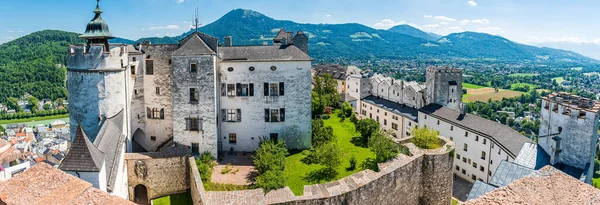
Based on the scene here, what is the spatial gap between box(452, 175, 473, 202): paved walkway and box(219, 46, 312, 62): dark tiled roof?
19353 millimetres

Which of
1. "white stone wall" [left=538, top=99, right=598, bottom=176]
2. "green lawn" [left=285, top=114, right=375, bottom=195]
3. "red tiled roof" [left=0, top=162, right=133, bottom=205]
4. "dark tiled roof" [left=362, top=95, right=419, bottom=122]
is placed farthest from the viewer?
"dark tiled roof" [left=362, top=95, right=419, bottom=122]

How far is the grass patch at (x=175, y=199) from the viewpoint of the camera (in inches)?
971

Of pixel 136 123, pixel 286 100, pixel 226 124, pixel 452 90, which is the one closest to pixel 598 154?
pixel 452 90

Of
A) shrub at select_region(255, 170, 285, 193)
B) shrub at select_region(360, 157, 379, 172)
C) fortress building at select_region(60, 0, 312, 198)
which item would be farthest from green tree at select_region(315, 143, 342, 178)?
fortress building at select_region(60, 0, 312, 198)

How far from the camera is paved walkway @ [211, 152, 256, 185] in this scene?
2512cm

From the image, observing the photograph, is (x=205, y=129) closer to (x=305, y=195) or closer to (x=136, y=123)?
(x=136, y=123)

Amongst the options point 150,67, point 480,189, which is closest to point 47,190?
point 480,189

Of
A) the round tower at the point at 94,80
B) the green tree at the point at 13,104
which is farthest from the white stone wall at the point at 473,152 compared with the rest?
the green tree at the point at 13,104

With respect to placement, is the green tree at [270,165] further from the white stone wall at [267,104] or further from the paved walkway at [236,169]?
the white stone wall at [267,104]

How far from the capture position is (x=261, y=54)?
30.5 metres

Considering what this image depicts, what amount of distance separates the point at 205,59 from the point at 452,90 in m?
36.6

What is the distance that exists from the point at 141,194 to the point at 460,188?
2962 cm

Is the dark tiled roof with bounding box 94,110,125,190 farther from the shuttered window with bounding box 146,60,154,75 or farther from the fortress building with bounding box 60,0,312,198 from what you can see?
the shuttered window with bounding box 146,60,154,75

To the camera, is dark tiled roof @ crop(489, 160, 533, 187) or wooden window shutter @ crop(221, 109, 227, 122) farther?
wooden window shutter @ crop(221, 109, 227, 122)
